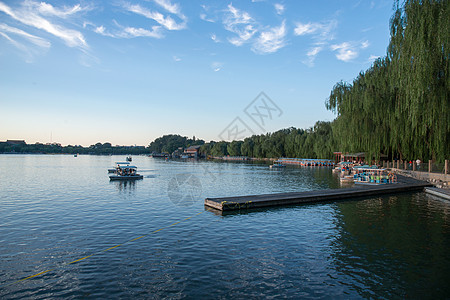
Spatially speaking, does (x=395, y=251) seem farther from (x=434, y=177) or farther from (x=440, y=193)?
(x=434, y=177)

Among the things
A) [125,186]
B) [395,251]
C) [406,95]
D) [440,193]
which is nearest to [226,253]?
[395,251]

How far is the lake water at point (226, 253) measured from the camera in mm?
8297

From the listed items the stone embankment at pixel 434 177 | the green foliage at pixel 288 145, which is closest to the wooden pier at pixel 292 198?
the stone embankment at pixel 434 177

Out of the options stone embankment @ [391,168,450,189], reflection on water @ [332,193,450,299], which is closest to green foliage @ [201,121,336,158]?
stone embankment @ [391,168,450,189]

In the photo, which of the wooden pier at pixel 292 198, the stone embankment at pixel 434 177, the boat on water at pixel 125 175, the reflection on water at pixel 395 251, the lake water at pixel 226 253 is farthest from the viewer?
the boat on water at pixel 125 175

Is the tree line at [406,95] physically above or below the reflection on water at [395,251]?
above

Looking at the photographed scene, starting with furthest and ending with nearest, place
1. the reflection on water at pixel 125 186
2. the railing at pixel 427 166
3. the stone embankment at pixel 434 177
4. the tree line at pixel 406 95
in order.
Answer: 1. the reflection on water at pixel 125 186
2. the railing at pixel 427 166
3. the stone embankment at pixel 434 177
4. the tree line at pixel 406 95

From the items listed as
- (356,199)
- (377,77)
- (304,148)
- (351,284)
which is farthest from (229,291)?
(304,148)

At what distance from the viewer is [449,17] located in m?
14.4

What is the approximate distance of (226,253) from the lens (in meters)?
11.2

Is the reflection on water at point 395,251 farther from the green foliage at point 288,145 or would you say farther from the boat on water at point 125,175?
the green foliage at point 288,145

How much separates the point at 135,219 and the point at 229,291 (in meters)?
10.7

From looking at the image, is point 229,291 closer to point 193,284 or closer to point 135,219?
point 193,284

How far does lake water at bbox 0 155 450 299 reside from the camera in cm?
830
